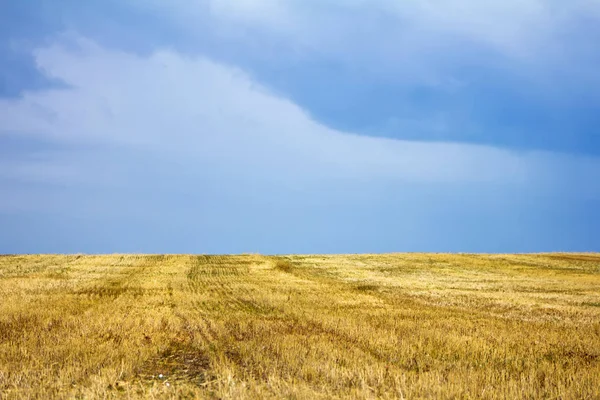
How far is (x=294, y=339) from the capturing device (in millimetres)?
14297

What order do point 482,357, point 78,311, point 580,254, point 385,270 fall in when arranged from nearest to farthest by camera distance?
point 482,357
point 78,311
point 385,270
point 580,254

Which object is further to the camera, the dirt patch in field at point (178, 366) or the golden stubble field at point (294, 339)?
the dirt patch in field at point (178, 366)

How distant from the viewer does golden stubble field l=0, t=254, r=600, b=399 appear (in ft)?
32.7

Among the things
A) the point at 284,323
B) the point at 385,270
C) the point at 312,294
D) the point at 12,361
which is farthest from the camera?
the point at 385,270

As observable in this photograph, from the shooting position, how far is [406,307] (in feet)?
76.4

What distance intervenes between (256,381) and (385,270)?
37.6 metres

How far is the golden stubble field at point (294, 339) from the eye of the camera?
32.7 feet

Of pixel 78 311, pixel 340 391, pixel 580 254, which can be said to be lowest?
pixel 340 391

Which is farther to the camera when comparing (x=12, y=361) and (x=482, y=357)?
(x=482, y=357)

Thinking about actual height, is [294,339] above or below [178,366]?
above

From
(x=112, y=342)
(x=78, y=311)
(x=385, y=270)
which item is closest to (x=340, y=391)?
(x=112, y=342)

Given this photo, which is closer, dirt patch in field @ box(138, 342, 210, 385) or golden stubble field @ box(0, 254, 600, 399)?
golden stubble field @ box(0, 254, 600, 399)

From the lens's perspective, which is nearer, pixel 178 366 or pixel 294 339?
pixel 178 366

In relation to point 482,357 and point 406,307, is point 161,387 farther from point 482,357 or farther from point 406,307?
point 406,307
